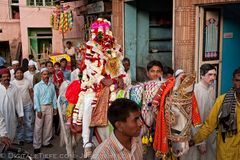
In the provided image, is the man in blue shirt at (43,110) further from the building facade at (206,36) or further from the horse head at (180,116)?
the horse head at (180,116)

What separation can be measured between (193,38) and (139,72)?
9.93ft

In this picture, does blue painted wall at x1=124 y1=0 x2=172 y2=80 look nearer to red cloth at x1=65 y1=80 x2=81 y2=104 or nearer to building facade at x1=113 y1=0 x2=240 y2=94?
building facade at x1=113 y1=0 x2=240 y2=94

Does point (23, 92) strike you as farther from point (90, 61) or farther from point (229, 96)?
point (229, 96)

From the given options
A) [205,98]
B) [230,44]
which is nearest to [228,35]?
[230,44]

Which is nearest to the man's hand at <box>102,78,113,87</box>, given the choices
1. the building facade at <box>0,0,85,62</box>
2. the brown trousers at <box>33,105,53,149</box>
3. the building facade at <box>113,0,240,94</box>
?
the brown trousers at <box>33,105,53,149</box>

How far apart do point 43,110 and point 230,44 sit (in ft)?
15.4

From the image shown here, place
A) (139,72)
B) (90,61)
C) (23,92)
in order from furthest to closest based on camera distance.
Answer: (139,72), (23,92), (90,61)

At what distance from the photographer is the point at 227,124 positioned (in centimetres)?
326

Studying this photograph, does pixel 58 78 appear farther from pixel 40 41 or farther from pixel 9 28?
pixel 9 28

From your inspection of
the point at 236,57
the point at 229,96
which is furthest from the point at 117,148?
the point at 236,57

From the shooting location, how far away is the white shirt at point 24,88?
21.9 feet

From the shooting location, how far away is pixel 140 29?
32.9ft

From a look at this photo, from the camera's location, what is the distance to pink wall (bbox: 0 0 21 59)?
20.5 m

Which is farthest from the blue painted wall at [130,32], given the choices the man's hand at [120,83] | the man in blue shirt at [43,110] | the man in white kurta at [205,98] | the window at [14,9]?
the window at [14,9]
